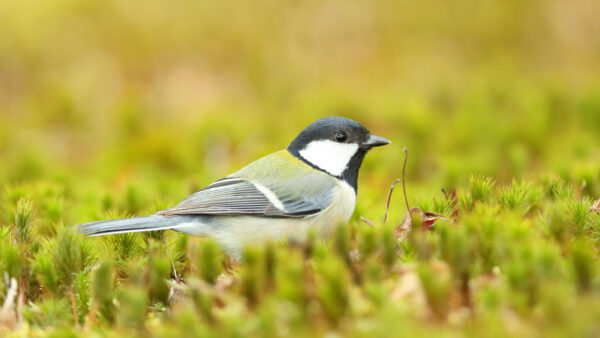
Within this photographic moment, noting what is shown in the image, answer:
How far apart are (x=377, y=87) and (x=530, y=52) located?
1.84m

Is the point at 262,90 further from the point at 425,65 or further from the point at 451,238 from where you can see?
the point at 451,238

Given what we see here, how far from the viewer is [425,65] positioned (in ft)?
21.7

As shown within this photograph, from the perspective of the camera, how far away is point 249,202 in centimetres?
258

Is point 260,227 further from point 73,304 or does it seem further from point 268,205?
point 73,304

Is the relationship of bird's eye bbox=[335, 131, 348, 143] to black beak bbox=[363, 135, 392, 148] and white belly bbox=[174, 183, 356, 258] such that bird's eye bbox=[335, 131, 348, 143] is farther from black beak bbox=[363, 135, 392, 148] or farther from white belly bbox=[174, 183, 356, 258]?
white belly bbox=[174, 183, 356, 258]

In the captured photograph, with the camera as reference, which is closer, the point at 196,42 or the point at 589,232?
the point at 589,232

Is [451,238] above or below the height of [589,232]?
above

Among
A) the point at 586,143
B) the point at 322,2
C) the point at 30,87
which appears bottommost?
the point at 586,143

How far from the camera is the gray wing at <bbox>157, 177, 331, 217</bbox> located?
2.55 m

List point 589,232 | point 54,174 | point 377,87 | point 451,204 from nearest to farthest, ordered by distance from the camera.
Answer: point 589,232 < point 451,204 < point 54,174 < point 377,87

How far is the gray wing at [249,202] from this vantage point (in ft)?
8.38

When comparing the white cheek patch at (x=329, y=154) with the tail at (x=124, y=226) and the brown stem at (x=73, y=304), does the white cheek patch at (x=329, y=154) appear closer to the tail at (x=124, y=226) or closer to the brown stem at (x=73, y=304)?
the tail at (x=124, y=226)

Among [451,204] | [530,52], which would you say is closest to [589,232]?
[451,204]

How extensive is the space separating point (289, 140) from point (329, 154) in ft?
5.75
